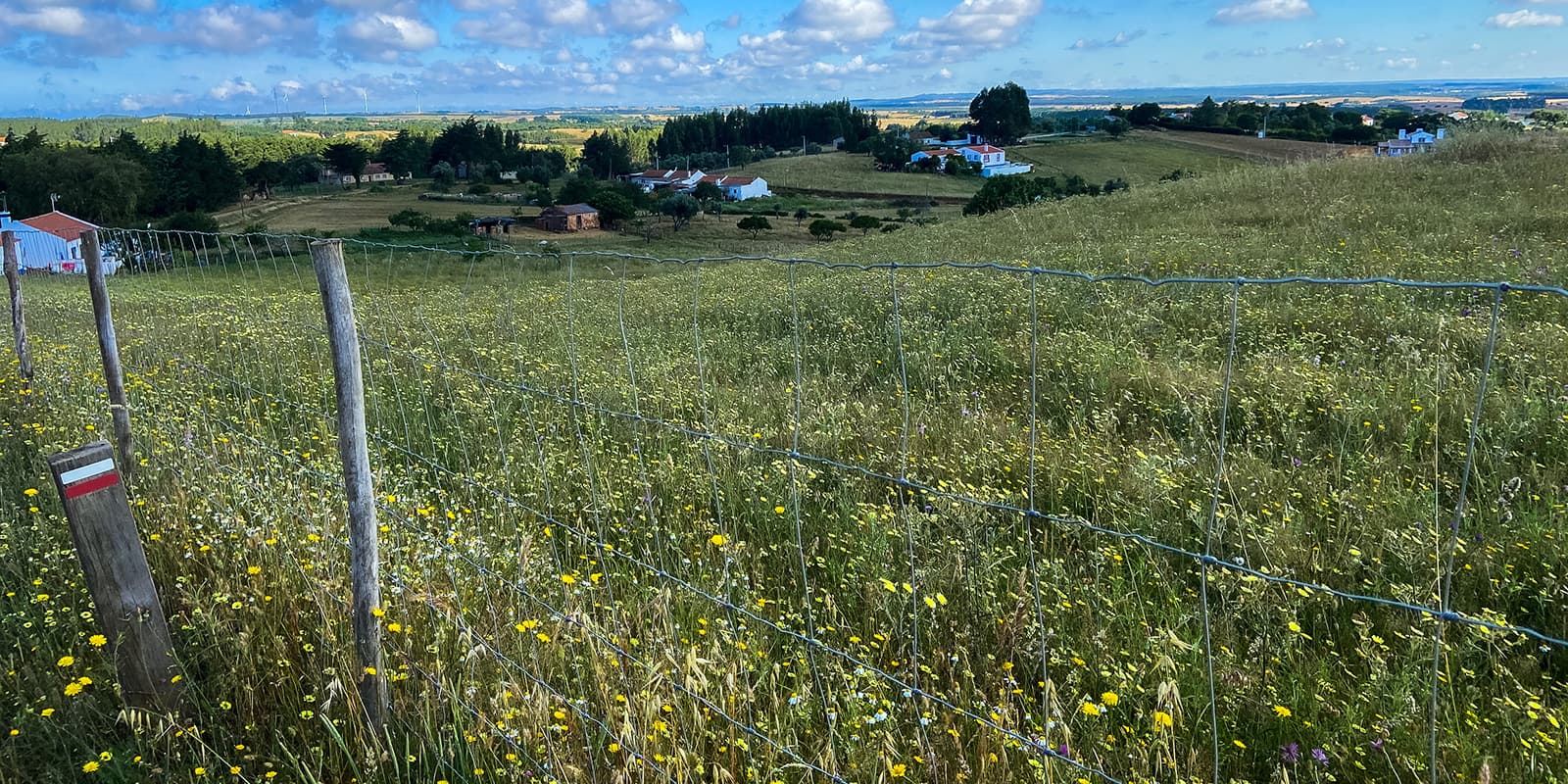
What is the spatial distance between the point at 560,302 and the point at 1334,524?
10172 mm

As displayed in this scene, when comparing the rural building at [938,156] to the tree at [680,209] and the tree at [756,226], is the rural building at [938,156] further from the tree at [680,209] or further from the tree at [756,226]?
the tree at [756,226]

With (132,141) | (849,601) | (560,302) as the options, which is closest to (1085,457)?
(849,601)

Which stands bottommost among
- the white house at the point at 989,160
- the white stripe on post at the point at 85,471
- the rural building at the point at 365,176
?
the white stripe on post at the point at 85,471

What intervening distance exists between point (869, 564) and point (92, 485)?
286 cm

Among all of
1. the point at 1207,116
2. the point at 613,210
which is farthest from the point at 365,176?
the point at 1207,116

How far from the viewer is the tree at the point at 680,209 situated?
8112 centimetres

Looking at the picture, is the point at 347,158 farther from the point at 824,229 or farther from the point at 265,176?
the point at 824,229

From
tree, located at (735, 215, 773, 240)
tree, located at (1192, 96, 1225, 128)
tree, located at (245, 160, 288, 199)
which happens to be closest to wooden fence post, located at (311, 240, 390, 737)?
tree, located at (735, 215, 773, 240)

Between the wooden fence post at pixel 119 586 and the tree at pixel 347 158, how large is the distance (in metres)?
126

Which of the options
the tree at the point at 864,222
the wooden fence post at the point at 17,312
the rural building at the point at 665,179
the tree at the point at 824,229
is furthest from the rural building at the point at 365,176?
the wooden fence post at the point at 17,312

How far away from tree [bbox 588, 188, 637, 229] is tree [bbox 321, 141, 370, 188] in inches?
1991

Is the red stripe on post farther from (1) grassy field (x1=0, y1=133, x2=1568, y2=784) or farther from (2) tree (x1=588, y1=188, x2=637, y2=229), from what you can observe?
(2) tree (x1=588, y1=188, x2=637, y2=229)

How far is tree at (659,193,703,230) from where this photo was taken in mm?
81125

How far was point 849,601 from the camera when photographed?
11.4 feet
